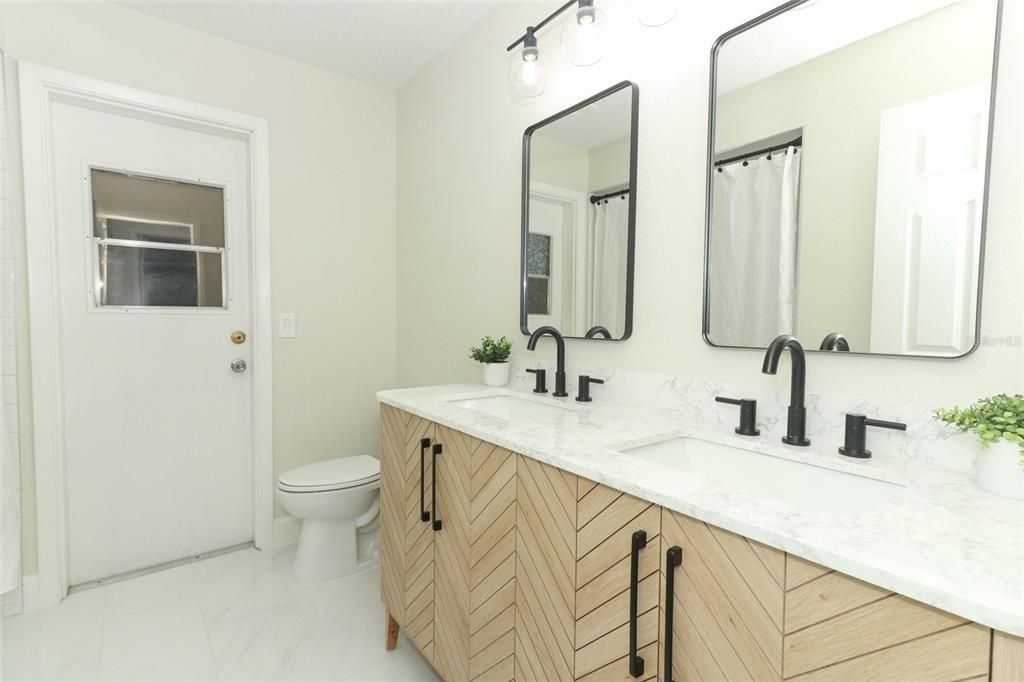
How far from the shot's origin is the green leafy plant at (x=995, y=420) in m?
0.72

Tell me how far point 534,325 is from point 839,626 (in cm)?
134

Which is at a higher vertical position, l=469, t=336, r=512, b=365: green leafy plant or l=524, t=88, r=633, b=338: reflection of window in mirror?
l=524, t=88, r=633, b=338: reflection of window in mirror

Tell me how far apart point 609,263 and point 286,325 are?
5.47 feet

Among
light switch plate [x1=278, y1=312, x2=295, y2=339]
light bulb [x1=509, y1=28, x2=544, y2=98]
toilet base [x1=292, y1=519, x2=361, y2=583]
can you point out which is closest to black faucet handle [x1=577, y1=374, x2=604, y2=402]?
light bulb [x1=509, y1=28, x2=544, y2=98]

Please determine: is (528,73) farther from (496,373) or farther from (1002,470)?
(1002,470)

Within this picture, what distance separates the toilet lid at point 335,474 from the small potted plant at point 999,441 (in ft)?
6.15

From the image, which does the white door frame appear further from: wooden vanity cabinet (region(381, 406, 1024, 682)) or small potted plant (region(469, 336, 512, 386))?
small potted plant (region(469, 336, 512, 386))

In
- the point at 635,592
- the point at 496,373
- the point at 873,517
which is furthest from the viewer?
the point at 496,373

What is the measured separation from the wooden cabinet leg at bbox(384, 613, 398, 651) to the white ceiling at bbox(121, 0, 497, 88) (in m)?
2.30

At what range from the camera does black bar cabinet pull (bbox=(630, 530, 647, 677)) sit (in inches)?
30.3

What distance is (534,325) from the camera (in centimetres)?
181

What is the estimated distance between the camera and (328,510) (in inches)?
80.6

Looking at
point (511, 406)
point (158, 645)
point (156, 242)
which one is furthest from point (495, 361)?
point (156, 242)

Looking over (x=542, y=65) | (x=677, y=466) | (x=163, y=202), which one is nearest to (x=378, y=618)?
(x=677, y=466)
